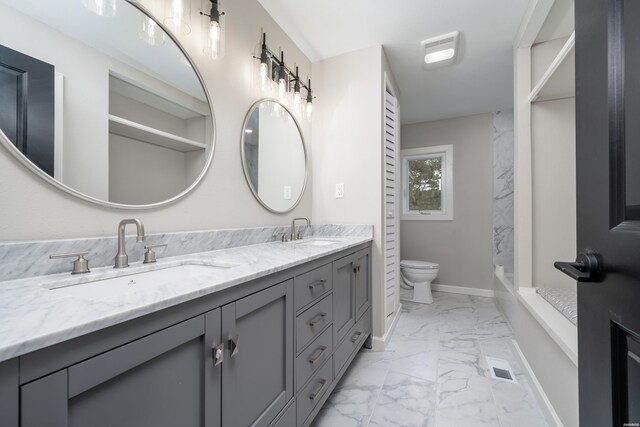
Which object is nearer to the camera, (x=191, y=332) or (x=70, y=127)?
(x=191, y=332)

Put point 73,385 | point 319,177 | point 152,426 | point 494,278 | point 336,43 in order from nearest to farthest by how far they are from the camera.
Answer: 1. point 73,385
2. point 152,426
3. point 336,43
4. point 319,177
5. point 494,278

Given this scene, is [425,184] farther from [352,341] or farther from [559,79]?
[352,341]

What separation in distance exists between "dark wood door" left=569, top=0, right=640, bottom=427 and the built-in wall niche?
1.38 m

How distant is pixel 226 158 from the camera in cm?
149

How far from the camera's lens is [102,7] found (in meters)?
0.99

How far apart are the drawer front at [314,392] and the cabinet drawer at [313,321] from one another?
8.0 inches

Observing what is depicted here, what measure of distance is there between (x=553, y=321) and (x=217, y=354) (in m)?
1.63

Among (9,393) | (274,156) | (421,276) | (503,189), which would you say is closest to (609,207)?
(9,393)

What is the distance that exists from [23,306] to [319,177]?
195 cm

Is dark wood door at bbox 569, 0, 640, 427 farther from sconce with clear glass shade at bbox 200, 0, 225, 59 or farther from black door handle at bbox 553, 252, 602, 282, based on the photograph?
sconce with clear glass shade at bbox 200, 0, 225, 59

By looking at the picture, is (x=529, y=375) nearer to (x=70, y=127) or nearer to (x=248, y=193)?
(x=248, y=193)

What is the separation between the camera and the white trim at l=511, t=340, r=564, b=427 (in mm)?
1298

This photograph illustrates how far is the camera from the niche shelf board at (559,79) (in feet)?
4.44

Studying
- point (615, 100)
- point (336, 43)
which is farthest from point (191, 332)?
point (336, 43)
